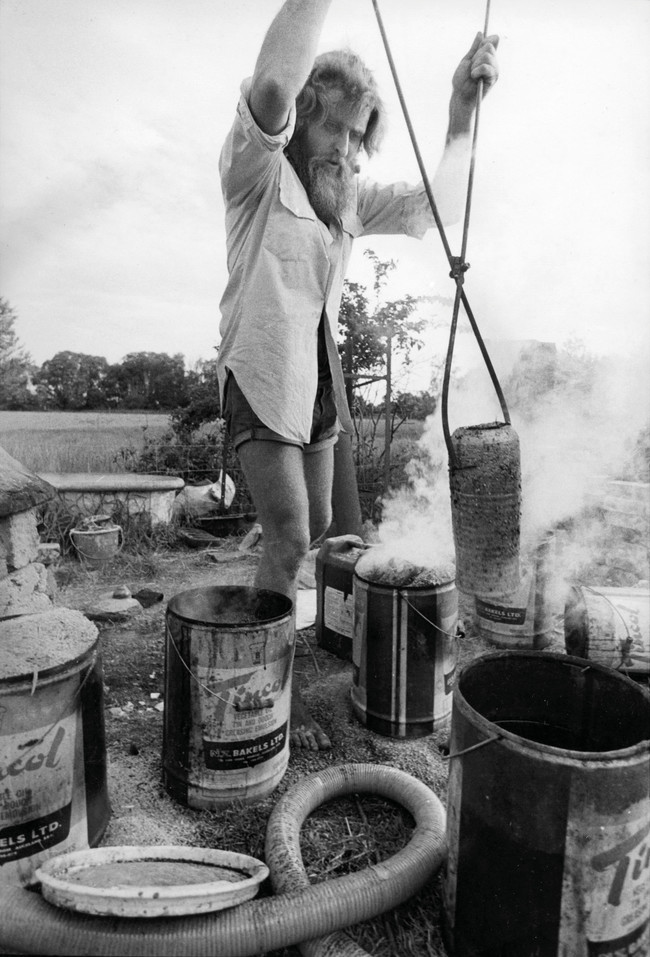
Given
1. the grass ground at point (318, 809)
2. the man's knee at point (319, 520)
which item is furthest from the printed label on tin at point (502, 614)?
the man's knee at point (319, 520)

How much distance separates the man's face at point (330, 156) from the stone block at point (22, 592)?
2.06 meters

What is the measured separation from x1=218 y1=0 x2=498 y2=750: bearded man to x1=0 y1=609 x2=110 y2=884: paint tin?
2.74ft

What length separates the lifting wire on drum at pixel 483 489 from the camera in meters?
1.69

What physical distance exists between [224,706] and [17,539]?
50.7 inches

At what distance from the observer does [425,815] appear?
5.99 feet

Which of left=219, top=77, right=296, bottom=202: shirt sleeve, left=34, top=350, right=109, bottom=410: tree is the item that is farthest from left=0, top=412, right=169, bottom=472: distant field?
left=219, top=77, right=296, bottom=202: shirt sleeve

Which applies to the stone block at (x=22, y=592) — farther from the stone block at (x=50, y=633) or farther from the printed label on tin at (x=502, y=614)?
the printed label on tin at (x=502, y=614)

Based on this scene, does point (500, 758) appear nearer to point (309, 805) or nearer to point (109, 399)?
point (309, 805)

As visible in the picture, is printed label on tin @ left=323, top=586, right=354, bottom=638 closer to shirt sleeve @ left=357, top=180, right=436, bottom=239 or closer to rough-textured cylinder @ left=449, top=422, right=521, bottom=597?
rough-textured cylinder @ left=449, top=422, right=521, bottom=597

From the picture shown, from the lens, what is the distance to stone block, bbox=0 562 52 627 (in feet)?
8.36

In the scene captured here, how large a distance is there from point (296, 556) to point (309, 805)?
2.85 ft

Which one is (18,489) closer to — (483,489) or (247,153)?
(247,153)

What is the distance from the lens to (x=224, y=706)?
192 cm

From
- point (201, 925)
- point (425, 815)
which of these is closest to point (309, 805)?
point (425, 815)
